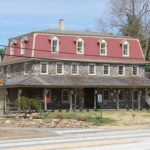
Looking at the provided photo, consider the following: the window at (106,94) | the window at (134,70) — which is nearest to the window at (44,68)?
the window at (106,94)

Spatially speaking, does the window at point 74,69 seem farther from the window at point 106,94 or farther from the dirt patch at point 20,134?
the dirt patch at point 20,134

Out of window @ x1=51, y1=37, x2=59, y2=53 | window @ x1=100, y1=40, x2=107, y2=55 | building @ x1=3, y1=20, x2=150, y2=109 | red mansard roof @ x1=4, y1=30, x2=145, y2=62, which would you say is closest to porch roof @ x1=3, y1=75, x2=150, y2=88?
building @ x1=3, y1=20, x2=150, y2=109

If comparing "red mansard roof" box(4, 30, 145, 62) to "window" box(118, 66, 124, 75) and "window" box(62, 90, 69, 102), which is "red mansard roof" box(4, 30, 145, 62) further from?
"window" box(62, 90, 69, 102)

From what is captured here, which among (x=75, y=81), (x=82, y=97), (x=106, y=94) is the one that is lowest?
(x=82, y=97)

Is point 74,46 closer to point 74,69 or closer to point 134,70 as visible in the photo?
point 74,69

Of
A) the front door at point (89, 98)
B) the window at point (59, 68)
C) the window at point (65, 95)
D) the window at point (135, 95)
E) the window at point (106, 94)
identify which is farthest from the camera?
the window at point (135, 95)

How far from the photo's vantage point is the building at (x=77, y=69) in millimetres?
43188

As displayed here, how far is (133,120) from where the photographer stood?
107ft

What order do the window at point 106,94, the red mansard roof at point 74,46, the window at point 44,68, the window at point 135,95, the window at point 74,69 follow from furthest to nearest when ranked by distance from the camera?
the window at point 135,95, the window at point 106,94, the window at point 74,69, the red mansard roof at point 74,46, the window at point 44,68

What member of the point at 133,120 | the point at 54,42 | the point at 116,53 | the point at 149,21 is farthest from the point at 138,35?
the point at 133,120

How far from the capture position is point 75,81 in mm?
42594

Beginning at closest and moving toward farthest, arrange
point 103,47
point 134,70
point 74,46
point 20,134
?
point 20,134 < point 74,46 < point 103,47 < point 134,70

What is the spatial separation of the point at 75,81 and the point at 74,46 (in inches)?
216

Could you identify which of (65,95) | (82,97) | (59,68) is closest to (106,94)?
(82,97)
